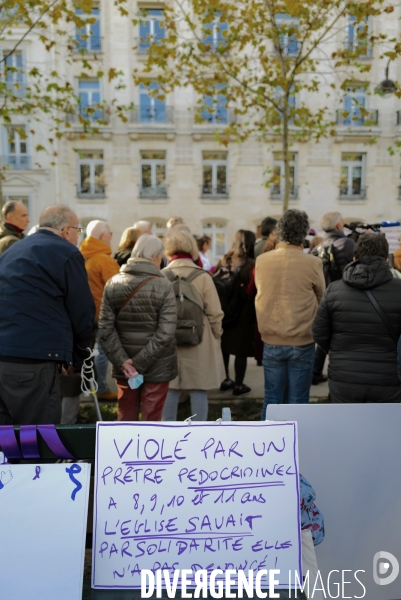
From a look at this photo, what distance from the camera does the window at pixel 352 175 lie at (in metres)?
25.3

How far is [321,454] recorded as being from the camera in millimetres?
2461

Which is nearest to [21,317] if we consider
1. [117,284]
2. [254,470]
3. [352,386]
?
[117,284]

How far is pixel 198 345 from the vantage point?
4367 millimetres

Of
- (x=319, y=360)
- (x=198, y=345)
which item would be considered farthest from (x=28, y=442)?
(x=319, y=360)

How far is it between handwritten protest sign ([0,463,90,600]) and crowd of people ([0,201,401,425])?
132 centimetres

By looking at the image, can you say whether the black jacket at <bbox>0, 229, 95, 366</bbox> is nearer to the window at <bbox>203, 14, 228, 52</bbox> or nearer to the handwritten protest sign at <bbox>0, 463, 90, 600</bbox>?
the handwritten protest sign at <bbox>0, 463, 90, 600</bbox>

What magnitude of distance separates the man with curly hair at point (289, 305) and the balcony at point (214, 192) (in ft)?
68.9

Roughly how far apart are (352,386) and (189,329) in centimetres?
140

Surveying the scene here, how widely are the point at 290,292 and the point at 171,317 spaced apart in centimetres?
92

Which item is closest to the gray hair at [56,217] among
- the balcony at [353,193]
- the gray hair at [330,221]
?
the gray hair at [330,221]

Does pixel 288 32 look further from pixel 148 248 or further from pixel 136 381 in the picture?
pixel 136 381

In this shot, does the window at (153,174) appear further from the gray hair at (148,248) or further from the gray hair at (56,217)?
the gray hair at (56,217)

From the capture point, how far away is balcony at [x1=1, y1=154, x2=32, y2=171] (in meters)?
24.0

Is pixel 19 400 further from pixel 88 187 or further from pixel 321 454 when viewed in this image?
pixel 88 187
